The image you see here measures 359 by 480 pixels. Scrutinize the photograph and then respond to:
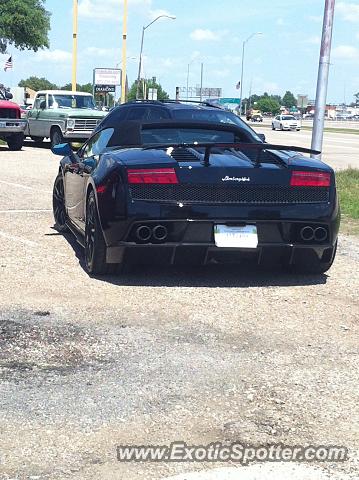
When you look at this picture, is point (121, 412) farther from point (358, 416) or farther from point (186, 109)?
point (186, 109)

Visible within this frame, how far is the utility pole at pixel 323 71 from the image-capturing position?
12.2 metres

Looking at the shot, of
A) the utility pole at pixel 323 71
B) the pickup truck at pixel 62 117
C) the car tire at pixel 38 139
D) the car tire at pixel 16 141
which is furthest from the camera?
the car tire at pixel 38 139

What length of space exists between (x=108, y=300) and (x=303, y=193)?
171 cm

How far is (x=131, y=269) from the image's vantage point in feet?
21.3

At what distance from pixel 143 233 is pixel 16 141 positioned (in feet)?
59.6

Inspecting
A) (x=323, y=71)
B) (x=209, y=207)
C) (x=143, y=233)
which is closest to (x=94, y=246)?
(x=143, y=233)

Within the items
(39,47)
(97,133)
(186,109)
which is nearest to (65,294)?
(97,133)

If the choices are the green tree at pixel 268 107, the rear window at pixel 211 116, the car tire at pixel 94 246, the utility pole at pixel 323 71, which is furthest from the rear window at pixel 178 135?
the green tree at pixel 268 107

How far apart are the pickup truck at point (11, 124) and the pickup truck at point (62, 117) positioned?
1.09 meters

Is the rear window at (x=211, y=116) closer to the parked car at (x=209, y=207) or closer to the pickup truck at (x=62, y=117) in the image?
the parked car at (x=209, y=207)

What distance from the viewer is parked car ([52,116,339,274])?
5.60m

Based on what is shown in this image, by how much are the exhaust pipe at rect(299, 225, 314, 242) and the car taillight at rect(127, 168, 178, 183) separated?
1.07 metres

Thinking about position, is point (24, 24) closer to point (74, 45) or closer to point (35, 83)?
point (74, 45)

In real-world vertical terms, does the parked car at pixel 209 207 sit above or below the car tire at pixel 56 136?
above
